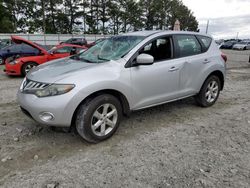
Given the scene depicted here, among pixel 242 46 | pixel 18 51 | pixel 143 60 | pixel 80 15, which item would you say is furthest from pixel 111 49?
pixel 80 15

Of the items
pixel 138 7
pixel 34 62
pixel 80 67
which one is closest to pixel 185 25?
pixel 138 7

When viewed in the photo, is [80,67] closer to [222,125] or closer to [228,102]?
[222,125]

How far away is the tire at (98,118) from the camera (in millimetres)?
2906

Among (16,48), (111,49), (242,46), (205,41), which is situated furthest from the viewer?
(242,46)

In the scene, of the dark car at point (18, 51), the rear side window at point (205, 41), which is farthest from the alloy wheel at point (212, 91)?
the dark car at point (18, 51)

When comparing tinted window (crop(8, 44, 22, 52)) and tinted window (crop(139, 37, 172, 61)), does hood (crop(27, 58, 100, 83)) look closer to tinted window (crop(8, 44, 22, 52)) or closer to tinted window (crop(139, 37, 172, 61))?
tinted window (crop(139, 37, 172, 61))

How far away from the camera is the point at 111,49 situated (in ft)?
12.3

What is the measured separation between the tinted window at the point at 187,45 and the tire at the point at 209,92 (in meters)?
0.71

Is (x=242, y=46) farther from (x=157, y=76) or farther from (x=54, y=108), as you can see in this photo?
(x=54, y=108)

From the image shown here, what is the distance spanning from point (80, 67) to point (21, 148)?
141cm

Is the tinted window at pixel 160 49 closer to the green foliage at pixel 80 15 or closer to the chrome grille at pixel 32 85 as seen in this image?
the chrome grille at pixel 32 85

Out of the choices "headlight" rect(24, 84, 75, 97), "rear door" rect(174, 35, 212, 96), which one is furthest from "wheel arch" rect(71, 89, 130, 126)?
"rear door" rect(174, 35, 212, 96)

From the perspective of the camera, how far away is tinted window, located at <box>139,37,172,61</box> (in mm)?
3698

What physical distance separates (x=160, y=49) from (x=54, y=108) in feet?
6.99
